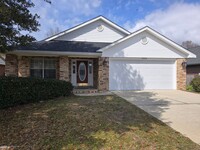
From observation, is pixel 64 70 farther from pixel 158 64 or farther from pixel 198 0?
pixel 198 0

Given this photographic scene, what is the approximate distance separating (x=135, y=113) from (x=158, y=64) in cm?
919

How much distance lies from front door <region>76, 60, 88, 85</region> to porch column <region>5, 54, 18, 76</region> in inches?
186

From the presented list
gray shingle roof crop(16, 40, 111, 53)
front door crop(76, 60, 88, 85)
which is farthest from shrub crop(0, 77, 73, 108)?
front door crop(76, 60, 88, 85)

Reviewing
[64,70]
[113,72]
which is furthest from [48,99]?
[113,72]

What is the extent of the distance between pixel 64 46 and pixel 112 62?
12.4 ft

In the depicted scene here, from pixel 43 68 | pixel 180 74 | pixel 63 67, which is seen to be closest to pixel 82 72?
pixel 63 67

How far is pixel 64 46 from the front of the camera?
16828mm

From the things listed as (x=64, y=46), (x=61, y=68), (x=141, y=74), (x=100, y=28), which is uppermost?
(x=100, y=28)

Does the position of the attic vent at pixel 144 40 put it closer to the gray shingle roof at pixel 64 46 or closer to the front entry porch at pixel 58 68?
the front entry porch at pixel 58 68

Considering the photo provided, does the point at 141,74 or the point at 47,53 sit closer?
the point at 47,53

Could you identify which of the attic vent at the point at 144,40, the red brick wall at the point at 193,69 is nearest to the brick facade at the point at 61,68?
the attic vent at the point at 144,40

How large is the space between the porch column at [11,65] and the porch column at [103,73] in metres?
5.86

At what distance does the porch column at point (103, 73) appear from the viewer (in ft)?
52.0

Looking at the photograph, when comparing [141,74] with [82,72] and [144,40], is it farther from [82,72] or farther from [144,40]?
[82,72]
